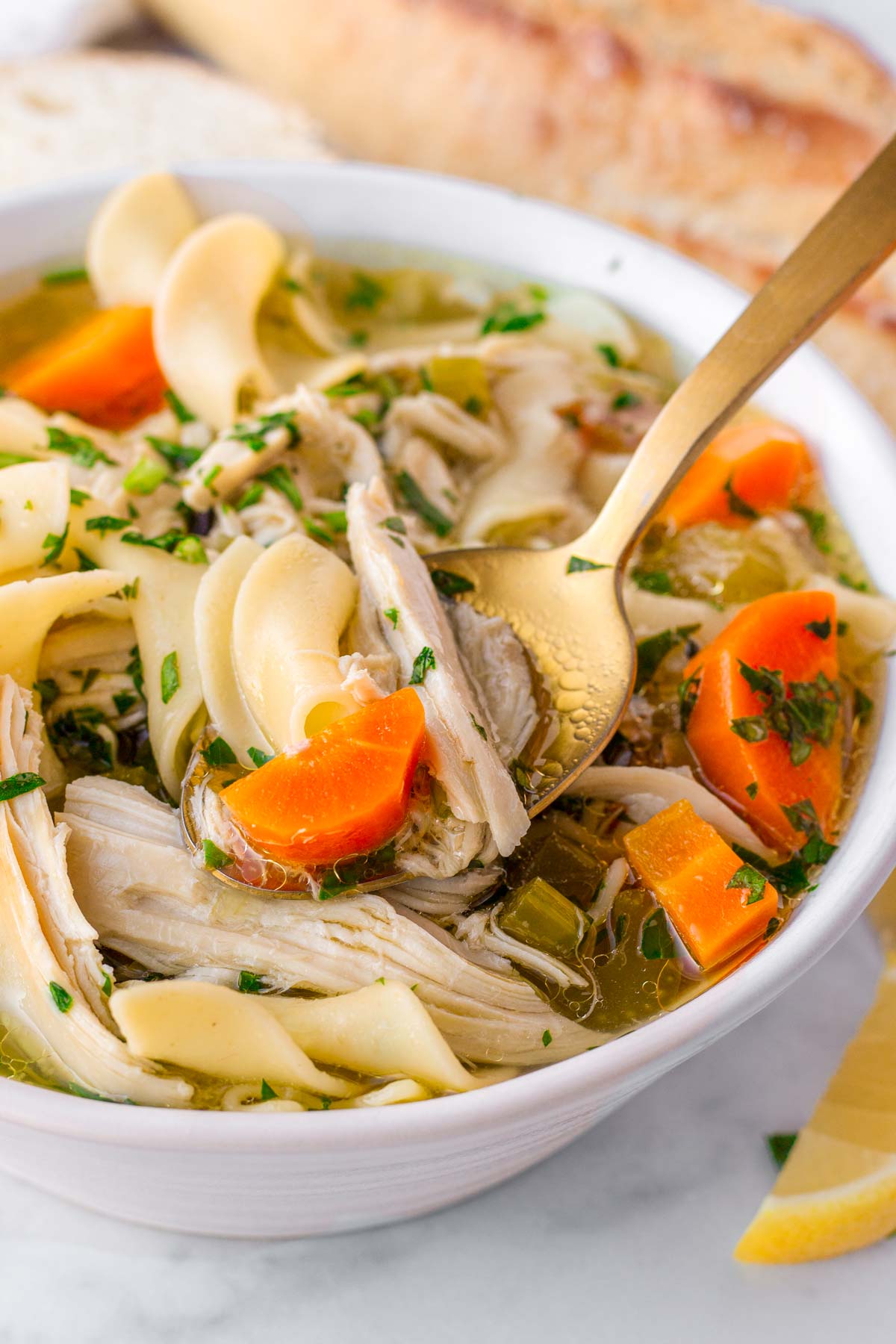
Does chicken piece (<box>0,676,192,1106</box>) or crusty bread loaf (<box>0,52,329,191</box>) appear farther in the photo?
crusty bread loaf (<box>0,52,329,191</box>)

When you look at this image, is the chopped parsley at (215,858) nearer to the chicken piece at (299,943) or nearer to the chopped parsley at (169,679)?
the chicken piece at (299,943)

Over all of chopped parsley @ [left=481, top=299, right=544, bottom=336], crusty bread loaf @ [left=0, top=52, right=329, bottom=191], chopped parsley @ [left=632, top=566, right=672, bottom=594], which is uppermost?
chopped parsley @ [left=632, top=566, right=672, bottom=594]

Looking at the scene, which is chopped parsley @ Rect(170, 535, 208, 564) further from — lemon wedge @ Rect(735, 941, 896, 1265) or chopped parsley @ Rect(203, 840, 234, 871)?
lemon wedge @ Rect(735, 941, 896, 1265)

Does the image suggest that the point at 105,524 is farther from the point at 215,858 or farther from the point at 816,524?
the point at 816,524

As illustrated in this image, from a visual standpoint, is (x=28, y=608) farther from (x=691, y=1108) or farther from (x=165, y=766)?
(x=691, y=1108)

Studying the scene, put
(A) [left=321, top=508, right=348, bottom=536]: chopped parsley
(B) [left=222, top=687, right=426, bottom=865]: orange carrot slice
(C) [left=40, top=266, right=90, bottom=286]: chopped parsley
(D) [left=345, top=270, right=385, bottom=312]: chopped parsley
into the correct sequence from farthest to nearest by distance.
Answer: (D) [left=345, top=270, right=385, bottom=312]: chopped parsley
(C) [left=40, top=266, right=90, bottom=286]: chopped parsley
(A) [left=321, top=508, right=348, bottom=536]: chopped parsley
(B) [left=222, top=687, right=426, bottom=865]: orange carrot slice

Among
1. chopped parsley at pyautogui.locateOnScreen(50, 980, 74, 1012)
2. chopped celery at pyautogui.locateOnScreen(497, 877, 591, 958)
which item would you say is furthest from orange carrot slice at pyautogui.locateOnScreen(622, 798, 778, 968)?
chopped parsley at pyautogui.locateOnScreen(50, 980, 74, 1012)

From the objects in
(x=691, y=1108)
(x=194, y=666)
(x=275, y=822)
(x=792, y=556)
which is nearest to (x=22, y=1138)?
(x=275, y=822)
